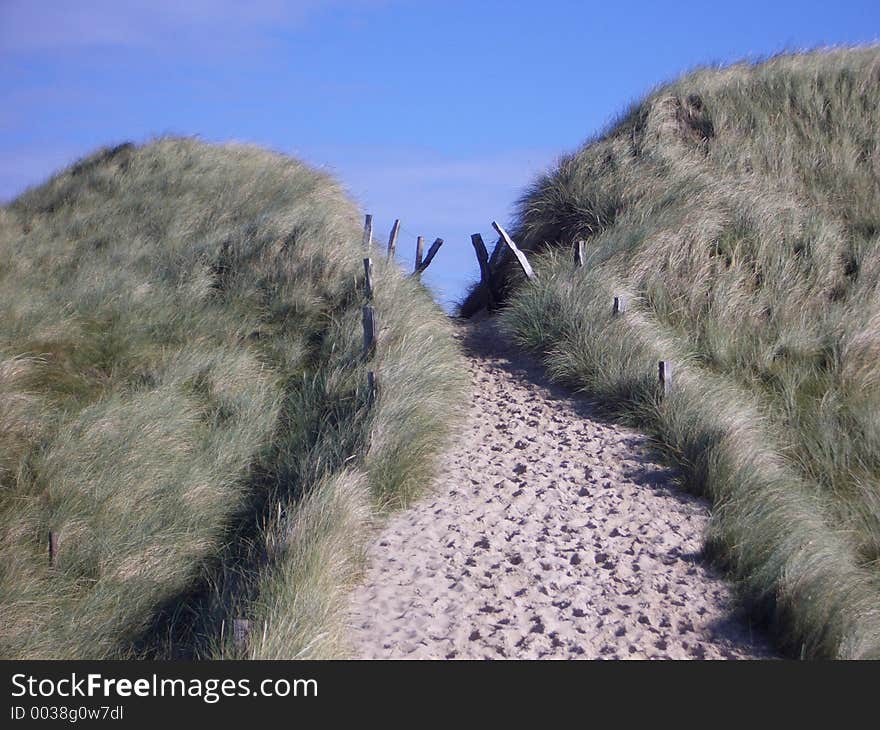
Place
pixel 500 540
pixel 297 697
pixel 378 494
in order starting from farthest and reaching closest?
pixel 378 494
pixel 500 540
pixel 297 697

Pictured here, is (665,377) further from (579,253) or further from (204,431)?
(204,431)

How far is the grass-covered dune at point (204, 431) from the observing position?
732 cm

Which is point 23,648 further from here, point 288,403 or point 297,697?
point 288,403

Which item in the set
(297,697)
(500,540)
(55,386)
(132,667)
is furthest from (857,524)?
(55,386)

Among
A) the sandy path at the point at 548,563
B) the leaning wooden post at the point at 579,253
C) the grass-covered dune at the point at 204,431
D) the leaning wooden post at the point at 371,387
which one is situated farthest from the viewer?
the leaning wooden post at the point at 579,253

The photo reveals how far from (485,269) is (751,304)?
15.1ft

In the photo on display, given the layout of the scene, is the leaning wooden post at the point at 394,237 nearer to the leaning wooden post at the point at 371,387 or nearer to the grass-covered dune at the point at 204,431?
the grass-covered dune at the point at 204,431

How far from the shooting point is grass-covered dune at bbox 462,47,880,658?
8.02 metres

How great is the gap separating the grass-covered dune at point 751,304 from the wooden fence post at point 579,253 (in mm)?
105

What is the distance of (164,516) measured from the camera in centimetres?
880

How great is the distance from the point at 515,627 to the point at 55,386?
21.8 feet

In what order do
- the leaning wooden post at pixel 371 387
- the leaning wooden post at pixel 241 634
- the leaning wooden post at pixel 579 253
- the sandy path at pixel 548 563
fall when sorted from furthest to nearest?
the leaning wooden post at pixel 579 253 → the leaning wooden post at pixel 371 387 → the sandy path at pixel 548 563 → the leaning wooden post at pixel 241 634

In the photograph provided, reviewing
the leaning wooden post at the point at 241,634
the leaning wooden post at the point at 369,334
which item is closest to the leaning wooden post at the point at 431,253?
the leaning wooden post at the point at 369,334

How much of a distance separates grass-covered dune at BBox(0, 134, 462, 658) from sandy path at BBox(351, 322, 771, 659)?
0.39 meters
